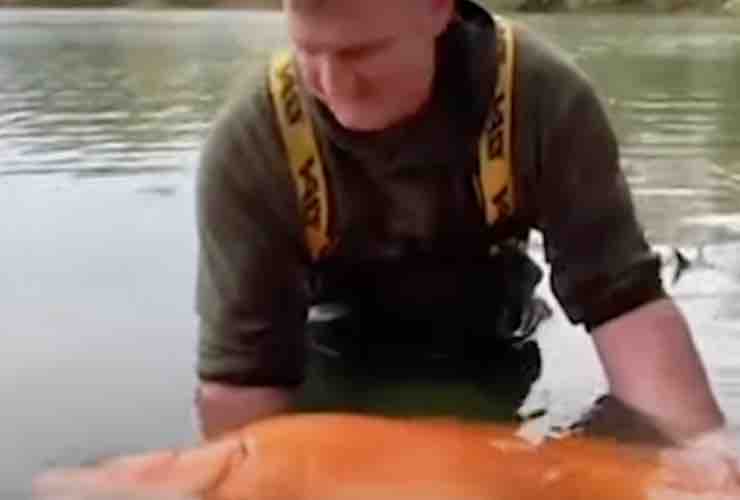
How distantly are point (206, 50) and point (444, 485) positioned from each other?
5.62 m

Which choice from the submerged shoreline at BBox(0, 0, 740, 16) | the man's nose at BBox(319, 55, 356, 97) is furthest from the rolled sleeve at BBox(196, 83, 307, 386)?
the submerged shoreline at BBox(0, 0, 740, 16)

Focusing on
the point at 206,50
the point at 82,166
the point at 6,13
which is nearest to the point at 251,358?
the point at 82,166

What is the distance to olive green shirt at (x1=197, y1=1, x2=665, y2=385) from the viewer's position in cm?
155

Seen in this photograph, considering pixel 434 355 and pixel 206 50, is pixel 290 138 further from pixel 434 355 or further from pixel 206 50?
pixel 206 50

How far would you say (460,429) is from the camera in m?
1.34

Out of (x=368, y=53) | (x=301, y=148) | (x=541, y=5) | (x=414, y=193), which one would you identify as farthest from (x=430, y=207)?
(x=541, y=5)

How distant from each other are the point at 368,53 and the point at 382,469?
0.37 meters

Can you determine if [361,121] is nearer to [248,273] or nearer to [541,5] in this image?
[248,273]

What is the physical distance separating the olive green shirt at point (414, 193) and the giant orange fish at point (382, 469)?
0.69 feet

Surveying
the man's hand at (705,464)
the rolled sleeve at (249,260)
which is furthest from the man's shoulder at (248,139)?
the man's hand at (705,464)

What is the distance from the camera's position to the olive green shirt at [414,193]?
1553 millimetres

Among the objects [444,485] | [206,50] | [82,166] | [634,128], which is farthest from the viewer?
[206,50]

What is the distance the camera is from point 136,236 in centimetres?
242

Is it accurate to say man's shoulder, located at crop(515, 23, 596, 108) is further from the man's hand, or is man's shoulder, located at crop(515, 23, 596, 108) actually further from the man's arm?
the man's hand
